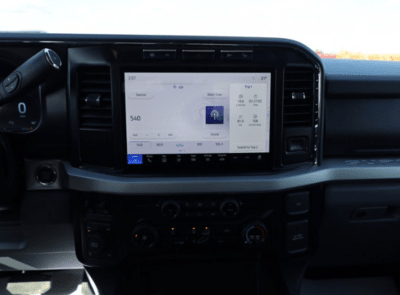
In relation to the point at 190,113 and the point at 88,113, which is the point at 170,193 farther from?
the point at 88,113

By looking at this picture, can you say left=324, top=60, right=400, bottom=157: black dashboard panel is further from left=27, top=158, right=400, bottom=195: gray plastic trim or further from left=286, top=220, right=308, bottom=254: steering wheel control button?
left=286, top=220, right=308, bottom=254: steering wheel control button

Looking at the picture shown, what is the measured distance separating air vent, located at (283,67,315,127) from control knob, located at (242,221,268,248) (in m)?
0.43

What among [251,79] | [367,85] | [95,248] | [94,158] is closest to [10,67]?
[94,158]

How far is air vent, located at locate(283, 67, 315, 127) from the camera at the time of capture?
4.87 ft

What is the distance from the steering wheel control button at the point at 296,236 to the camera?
1607 mm

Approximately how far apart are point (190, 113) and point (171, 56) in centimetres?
22

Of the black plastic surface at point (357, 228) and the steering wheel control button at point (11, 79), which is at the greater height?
the steering wheel control button at point (11, 79)

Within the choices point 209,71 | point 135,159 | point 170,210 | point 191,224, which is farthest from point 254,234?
point 209,71

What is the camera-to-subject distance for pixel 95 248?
5.09 feet

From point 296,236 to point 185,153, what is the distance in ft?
2.02

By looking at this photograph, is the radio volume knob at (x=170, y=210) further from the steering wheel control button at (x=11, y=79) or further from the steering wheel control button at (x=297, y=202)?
the steering wheel control button at (x=11, y=79)

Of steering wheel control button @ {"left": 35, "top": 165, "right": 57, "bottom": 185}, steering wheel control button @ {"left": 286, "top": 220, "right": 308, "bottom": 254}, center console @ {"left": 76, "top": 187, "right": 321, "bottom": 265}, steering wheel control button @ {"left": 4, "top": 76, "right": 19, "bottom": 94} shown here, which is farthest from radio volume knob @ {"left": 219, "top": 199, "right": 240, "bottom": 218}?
steering wheel control button @ {"left": 4, "top": 76, "right": 19, "bottom": 94}

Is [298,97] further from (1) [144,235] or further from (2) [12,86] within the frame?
(2) [12,86]

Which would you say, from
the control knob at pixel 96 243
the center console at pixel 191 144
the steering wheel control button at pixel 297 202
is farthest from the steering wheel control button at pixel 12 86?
the steering wheel control button at pixel 297 202
